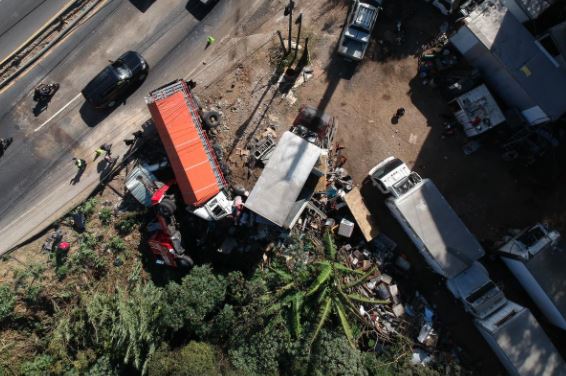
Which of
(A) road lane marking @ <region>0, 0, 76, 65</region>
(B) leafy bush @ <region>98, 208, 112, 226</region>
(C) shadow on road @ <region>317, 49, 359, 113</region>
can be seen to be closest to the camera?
(B) leafy bush @ <region>98, 208, 112, 226</region>

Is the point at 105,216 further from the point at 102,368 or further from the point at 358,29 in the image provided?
the point at 358,29

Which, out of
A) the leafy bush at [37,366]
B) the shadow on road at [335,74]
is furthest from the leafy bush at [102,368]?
the shadow on road at [335,74]

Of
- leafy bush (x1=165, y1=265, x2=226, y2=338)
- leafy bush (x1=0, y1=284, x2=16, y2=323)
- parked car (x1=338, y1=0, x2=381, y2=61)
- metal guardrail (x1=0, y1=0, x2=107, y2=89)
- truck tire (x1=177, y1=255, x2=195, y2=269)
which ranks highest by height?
metal guardrail (x1=0, y1=0, x2=107, y2=89)

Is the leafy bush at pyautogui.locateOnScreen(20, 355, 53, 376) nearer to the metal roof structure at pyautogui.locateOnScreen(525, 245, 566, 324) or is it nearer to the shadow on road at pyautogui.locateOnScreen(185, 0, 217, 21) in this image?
the shadow on road at pyautogui.locateOnScreen(185, 0, 217, 21)

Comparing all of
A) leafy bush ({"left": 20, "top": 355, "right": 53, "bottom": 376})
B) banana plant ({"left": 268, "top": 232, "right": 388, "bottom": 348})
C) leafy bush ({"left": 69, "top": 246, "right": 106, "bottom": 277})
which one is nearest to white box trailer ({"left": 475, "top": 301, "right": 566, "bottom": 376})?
banana plant ({"left": 268, "top": 232, "right": 388, "bottom": 348})

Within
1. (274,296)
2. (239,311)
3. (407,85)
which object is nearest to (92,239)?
(239,311)
